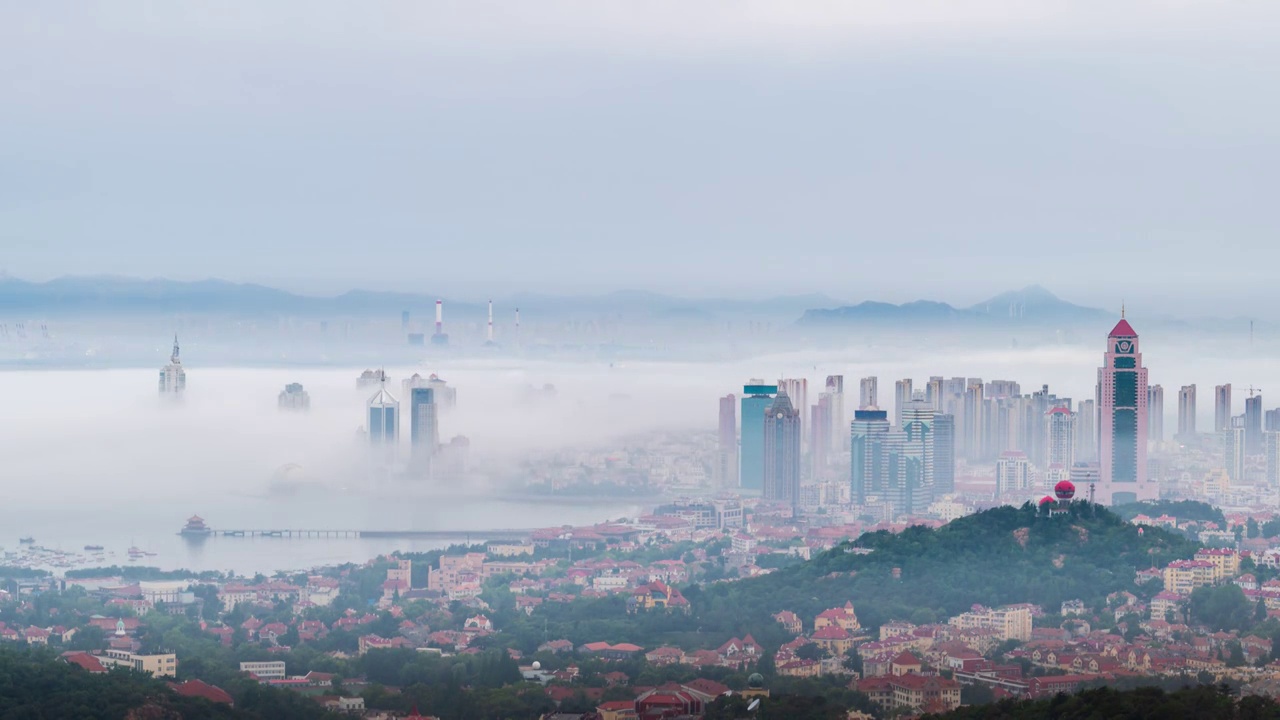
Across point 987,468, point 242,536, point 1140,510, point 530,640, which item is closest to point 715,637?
point 530,640

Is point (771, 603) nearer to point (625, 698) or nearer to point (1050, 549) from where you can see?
point (1050, 549)

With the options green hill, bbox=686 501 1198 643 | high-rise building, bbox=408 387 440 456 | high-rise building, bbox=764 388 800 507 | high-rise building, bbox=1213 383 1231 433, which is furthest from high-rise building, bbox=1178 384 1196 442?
green hill, bbox=686 501 1198 643

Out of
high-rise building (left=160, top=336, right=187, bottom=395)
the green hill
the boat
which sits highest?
high-rise building (left=160, top=336, right=187, bottom=395)

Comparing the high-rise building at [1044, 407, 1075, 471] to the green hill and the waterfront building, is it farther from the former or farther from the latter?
the green hill

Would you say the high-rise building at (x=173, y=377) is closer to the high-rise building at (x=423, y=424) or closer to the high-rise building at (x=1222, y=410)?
the high-rise building at (x=423, y=424)

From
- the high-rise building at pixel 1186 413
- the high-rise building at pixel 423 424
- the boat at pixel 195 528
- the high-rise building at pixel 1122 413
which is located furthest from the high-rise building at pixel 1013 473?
the boat at pixel 195 528
